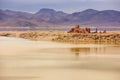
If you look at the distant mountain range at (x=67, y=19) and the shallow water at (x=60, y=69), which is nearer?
the shallow water at (x=60, y=69)

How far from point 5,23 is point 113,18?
2143cm

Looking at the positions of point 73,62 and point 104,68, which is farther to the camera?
point 73,62

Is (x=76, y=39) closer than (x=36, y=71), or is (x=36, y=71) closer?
(x=36, y=71)

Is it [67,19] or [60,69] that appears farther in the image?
[67,19]

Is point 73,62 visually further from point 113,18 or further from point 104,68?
point 113,18

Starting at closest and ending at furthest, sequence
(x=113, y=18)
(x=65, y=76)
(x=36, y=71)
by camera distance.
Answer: (x=65, y=76) → (x=36, y=71) → (x=113, y=18)

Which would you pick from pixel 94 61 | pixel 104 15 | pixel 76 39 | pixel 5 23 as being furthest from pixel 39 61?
pixel 104 15

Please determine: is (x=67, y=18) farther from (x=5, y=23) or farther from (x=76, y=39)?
(x=76, y=39)

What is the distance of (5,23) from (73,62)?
53.9 m

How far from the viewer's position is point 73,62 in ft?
29.7

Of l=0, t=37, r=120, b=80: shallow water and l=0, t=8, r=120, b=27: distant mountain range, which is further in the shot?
l=0, t=8, r=120, b=27: distant mountain range

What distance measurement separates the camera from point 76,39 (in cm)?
1873

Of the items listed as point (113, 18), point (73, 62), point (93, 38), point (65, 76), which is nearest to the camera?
point (65, 76)

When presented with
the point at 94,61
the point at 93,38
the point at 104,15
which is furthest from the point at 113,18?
the point at 94,61
